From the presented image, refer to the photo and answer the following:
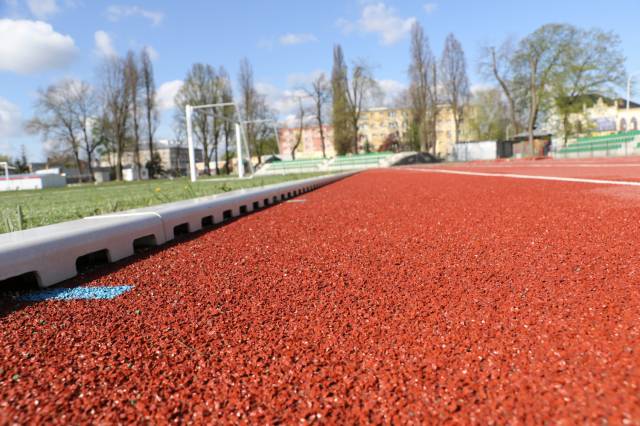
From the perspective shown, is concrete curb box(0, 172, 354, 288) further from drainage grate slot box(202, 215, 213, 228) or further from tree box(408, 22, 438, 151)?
tree box(408, 22, 438, 151)

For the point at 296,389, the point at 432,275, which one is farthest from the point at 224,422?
the point at 432,275

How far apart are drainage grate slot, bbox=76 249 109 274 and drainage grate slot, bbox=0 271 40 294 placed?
1.42 ft

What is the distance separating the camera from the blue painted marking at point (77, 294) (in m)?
2.21

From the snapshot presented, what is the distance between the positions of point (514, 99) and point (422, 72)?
549 inches

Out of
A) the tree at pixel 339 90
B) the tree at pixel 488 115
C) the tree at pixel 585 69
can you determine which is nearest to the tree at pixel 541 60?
the tree at pixel 585 69

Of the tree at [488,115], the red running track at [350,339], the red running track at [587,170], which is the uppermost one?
the tree at [488,115]

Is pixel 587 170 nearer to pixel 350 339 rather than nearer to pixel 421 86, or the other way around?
pixel 350 339

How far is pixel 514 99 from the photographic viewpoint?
3828 cm

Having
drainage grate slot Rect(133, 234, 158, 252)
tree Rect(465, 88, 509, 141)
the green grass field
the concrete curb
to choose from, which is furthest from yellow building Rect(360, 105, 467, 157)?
drainage grate slot Rect(133, 234, 158, 252)

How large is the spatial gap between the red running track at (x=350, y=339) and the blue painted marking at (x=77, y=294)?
9cm

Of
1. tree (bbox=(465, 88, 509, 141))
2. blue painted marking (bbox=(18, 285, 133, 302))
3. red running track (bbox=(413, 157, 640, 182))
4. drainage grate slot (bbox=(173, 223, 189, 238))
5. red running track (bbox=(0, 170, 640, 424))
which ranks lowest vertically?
red running track (bbox=(413, 157, 640, 182))

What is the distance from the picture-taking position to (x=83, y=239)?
8.97ft

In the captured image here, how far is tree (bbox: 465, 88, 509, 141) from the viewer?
6556 centimetres

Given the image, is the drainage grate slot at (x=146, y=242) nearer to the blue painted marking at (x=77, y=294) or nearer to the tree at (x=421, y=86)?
the blue painted marking at (x=77, y=294)
